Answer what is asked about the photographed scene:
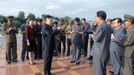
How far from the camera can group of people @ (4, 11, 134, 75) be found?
635cm

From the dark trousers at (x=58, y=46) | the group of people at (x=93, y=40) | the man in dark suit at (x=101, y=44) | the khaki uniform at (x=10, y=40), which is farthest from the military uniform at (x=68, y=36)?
the man in dark suit at (x=101, y=44)

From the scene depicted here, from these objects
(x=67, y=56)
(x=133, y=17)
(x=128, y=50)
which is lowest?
(x=67, y=56)

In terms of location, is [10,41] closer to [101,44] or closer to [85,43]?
[85,43]

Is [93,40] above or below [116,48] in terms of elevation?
above

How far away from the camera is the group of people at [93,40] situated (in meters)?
6.35

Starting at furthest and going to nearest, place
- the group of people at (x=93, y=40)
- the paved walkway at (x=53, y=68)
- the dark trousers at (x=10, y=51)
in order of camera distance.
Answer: the dark trousers at (x=10, y=51)
the paved walkway at (x=53, y=68)
the group of people at (x=93, y=40)

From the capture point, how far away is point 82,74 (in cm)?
906

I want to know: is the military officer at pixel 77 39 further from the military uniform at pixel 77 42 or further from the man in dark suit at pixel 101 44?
the man in dark suit at pixel 101 44

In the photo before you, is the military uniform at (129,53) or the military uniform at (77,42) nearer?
the military uniform at (129,53)

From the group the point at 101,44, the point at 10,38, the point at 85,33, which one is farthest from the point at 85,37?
the point at 101,44

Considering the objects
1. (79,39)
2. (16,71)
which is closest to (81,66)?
(79,39)

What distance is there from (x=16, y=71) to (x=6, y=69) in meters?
0.58

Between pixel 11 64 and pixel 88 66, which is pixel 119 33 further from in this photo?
pixel 11 64

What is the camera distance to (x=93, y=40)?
7707mm
